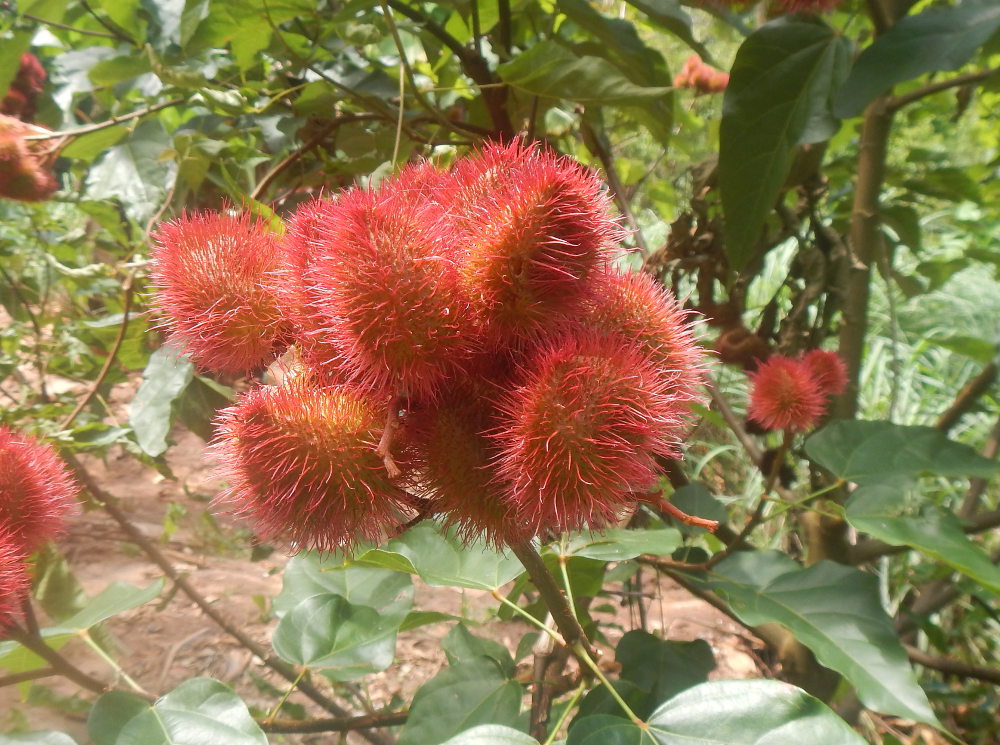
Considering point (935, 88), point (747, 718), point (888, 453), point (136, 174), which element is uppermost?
point (935, 88)

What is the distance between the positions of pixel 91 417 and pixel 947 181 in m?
1.78

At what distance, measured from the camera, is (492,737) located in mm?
557

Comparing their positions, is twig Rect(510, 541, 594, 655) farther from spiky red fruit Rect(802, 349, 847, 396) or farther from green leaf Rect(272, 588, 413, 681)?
spiky red fruit Rect(802, 349, 847, 396)

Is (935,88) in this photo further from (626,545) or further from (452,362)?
(452,362)

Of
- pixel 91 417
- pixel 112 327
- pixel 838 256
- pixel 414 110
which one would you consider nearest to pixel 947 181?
pixel 838 256

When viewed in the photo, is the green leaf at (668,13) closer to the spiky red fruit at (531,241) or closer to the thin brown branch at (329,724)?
the spiky red fruit at (531,241)

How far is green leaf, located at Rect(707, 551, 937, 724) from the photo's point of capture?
672 millimetres

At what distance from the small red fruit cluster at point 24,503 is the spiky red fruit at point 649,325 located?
0.52 m

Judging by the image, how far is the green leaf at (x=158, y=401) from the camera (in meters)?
0.77

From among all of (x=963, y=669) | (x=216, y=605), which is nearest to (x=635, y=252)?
(x=963, y=669)

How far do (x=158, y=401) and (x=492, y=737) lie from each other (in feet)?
1.74

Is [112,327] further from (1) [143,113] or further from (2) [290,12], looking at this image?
(2) [290,12]

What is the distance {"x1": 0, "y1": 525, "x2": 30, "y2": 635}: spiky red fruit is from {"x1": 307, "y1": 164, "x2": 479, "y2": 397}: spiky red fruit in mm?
351

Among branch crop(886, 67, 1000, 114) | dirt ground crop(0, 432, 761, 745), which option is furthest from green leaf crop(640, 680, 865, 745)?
branch crop(886, 67, 1000, 114)
